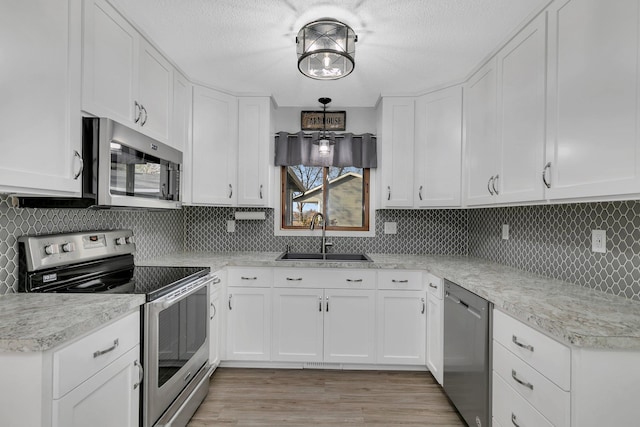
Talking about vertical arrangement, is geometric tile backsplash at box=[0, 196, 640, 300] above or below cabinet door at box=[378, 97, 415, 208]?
below

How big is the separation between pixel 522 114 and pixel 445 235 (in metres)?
1.56

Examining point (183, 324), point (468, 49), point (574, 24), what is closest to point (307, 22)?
point (468, 49)

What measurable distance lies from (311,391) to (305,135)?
2246 mm

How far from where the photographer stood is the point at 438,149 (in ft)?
8.65

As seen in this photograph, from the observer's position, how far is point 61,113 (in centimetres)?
132

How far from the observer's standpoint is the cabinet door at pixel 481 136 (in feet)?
6.77

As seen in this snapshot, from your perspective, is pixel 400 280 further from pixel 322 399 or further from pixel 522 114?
pixel 522 114

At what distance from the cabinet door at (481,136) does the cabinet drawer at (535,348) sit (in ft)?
2.94

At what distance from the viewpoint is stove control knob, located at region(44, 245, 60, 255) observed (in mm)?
1539

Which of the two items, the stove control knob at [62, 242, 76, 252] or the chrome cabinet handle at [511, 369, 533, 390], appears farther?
the stove control knob at [62, 242, 76, 252]

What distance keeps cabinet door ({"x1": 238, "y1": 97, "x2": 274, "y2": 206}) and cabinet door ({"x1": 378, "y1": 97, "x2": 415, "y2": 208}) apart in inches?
41.8

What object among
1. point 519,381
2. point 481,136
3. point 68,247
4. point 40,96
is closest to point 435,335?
point 519,381

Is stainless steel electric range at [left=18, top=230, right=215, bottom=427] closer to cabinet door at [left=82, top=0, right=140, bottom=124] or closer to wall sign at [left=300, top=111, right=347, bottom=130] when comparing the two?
cabinet door at [left=82, top=0, right=140, bottom=124]

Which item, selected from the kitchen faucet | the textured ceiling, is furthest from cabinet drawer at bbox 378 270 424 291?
the textured ceiling
